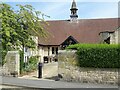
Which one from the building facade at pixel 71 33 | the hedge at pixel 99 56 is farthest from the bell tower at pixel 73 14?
the hedge at pixel 99 56

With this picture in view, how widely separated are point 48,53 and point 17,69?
2245 centimetres

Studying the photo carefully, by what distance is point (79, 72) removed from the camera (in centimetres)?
1557

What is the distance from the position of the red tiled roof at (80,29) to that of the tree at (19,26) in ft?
48.5

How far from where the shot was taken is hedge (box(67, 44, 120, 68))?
14.9m

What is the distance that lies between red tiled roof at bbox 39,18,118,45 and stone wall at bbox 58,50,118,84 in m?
22.6

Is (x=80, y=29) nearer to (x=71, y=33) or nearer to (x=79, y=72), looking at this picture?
(x=71, y=33)

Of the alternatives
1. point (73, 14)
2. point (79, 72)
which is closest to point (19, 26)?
point (79, 72)

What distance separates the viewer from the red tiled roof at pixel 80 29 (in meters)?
39.7

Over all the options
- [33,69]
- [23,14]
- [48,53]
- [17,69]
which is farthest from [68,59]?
[48,53]

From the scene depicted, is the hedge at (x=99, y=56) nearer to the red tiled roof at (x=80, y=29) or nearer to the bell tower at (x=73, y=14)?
the red tiled roof at (x=80, y=29)

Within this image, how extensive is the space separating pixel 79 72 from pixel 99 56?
151 cm

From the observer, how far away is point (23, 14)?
23000mm

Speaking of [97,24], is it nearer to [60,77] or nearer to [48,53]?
[48,53]

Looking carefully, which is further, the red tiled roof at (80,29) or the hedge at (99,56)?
the red tiled roof at (80,29)
